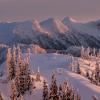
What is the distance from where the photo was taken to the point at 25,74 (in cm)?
17575

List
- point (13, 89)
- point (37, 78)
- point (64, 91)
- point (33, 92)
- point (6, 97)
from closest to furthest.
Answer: point (13, 89), point (64, 91), point (6, 97), point (33, 92), point (37, 78)

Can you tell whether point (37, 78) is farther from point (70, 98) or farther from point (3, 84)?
point (70, 98)

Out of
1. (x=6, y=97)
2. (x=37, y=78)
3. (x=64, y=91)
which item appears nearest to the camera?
(x=64, y=91)

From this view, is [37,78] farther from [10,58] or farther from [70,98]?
[70,98]

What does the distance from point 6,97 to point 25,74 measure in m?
11.3

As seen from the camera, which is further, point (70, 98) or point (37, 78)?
point (37, 78)

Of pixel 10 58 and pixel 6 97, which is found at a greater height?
pixel 10 58

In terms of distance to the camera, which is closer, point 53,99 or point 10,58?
point 53,99

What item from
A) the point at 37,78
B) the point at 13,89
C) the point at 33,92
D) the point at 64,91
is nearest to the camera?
the point at 13,89

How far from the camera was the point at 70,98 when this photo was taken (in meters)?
144

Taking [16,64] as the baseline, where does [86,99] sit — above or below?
below

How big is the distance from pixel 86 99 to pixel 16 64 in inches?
1259

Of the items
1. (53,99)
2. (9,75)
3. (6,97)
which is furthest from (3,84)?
(53,99)

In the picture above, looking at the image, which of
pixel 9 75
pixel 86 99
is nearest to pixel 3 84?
pixel 9 75
